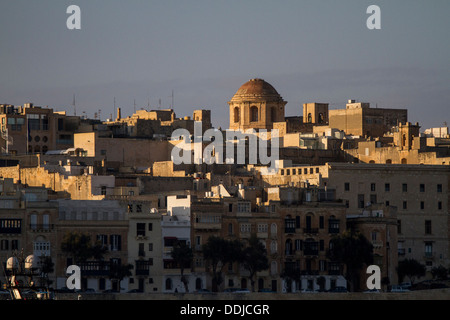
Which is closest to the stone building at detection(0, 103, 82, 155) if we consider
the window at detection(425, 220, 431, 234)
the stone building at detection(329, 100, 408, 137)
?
the stone building at detection(329, 100, 408, 137)

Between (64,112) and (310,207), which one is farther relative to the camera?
(64,112)

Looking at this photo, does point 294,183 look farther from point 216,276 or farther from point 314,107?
point 314,107

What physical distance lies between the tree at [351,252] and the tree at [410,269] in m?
3.22

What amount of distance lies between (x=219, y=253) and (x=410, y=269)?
1264 cm

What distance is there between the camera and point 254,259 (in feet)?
332

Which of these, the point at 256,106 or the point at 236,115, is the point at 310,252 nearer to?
the point at 256,106

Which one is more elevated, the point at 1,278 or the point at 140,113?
the point at 140,113

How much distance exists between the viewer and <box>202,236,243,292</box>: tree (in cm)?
10019

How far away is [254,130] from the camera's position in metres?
134

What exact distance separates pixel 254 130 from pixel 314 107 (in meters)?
10.4

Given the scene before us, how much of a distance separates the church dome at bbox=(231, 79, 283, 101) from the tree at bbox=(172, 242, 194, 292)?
130ft

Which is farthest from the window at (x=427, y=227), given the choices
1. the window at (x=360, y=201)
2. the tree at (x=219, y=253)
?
the tree at (x=219, y=253)
